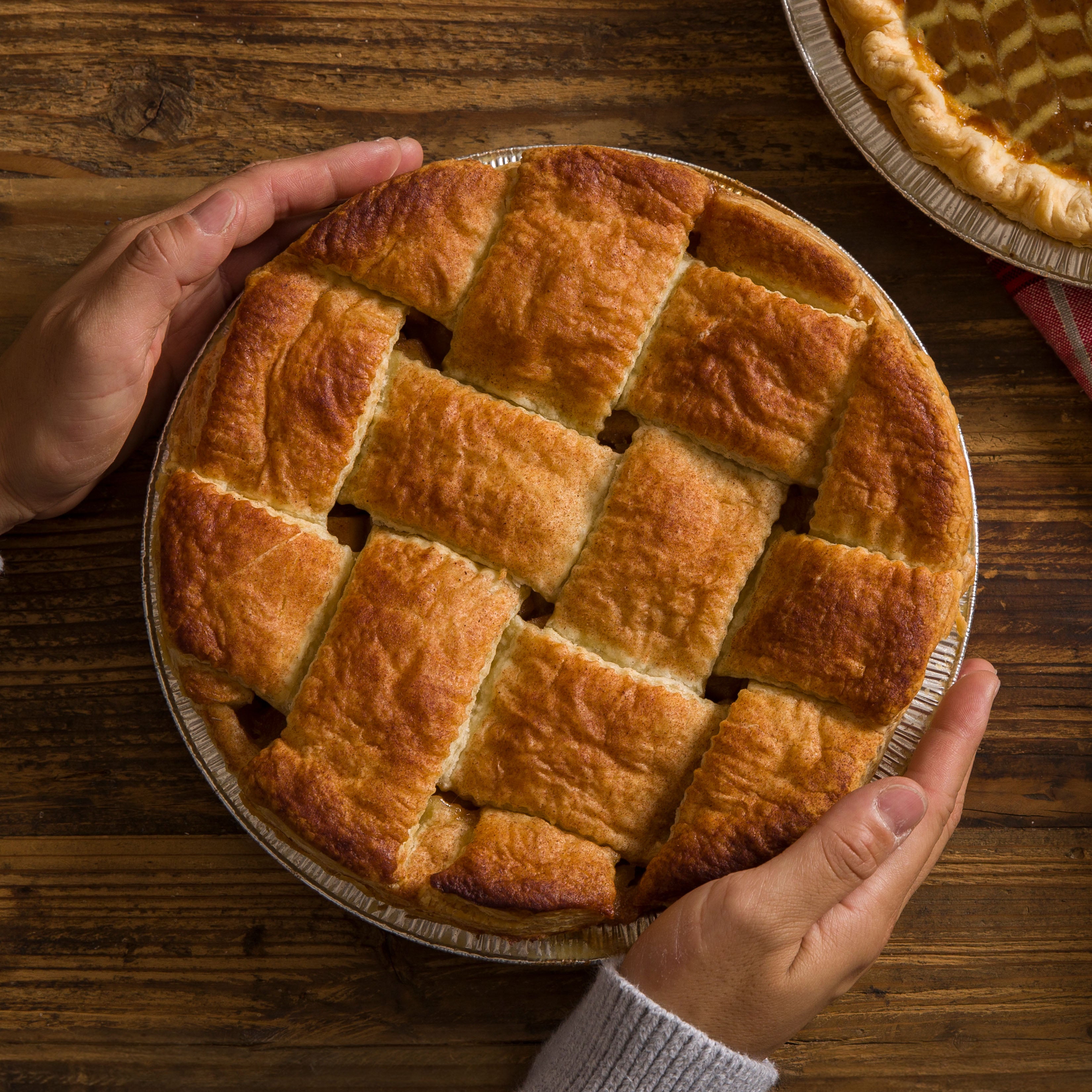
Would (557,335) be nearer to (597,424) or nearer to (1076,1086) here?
(597,424)

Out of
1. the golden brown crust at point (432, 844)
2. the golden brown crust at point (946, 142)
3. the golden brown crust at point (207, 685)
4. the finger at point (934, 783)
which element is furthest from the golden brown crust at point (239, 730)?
the golden brown crust at point (946, 142)

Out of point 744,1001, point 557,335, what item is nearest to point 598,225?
point 557,335

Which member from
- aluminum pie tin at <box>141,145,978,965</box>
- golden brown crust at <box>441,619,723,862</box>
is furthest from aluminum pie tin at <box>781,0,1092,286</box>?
golden brown crust at <box>441,619,723,862</box>

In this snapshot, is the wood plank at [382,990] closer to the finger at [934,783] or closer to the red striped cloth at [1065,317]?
the finger at [934,783]

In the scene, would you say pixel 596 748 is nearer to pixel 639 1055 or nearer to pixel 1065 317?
pixel 639 1055

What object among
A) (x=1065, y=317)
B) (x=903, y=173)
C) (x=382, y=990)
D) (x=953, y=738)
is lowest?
(x=382, y=990)

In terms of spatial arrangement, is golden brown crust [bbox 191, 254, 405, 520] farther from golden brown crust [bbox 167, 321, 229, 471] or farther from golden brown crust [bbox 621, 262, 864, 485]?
golden brown crust [bbox 621, 262, 864, 485]

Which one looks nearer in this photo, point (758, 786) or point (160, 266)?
point (758, 786)

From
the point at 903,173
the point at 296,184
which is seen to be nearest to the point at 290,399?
the point at 296,184
